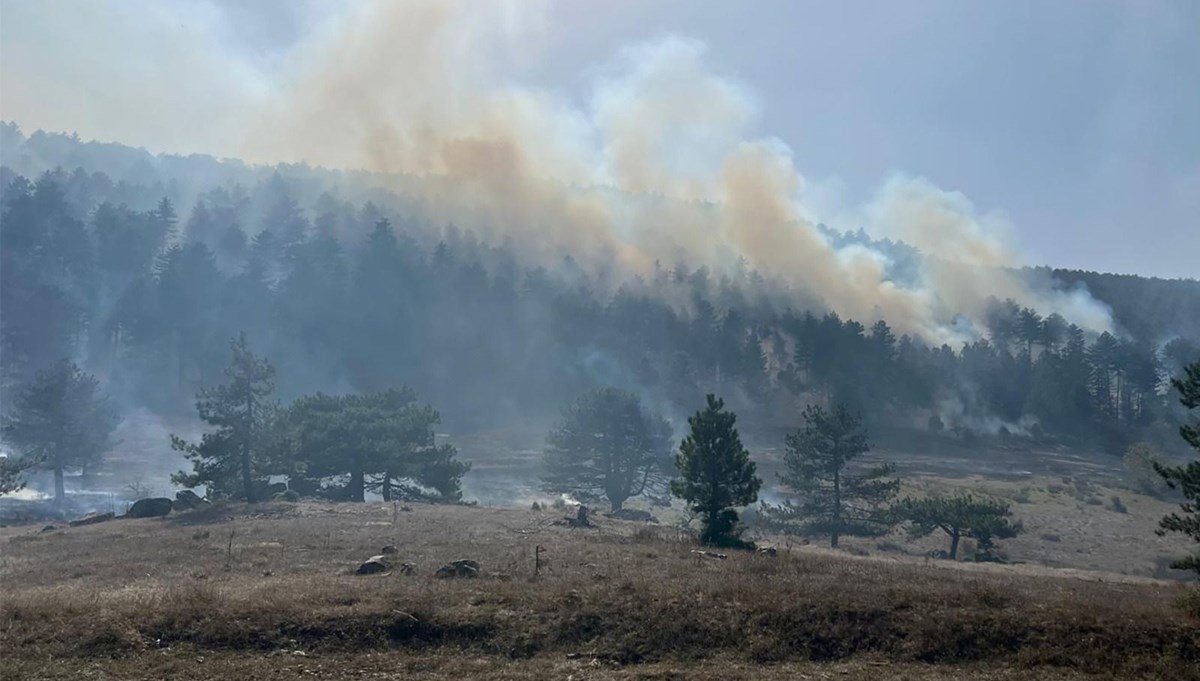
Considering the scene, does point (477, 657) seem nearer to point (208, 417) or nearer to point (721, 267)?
point (208, 417)

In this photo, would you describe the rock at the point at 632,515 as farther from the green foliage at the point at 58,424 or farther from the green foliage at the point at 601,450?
the green foliage at the point at 58,424

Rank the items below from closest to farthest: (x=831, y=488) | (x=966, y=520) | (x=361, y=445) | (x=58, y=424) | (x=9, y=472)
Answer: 1. (x=966, y=520)
2. (x=9, y=472)
3. (x=361, y=445)
4. (x=831, y=488)
5. (x=58, y=424)

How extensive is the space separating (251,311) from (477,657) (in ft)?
362

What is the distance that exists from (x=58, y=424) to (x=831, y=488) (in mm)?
52920

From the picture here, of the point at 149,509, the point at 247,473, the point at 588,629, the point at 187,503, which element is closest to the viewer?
the point at 588,629

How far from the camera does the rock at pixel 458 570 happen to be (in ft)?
65.7

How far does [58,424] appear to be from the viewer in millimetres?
55719

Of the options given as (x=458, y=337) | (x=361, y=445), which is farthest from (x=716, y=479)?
(x=458, y=337)

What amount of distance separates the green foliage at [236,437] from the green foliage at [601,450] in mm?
19664

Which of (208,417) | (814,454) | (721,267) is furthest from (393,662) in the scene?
(721,267)

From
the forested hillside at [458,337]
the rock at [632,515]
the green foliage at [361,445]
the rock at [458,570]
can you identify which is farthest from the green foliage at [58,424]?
the rock at [458,570]

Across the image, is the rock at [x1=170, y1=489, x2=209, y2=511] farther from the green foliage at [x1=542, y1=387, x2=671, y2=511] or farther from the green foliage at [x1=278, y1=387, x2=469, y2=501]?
the green foliage at [x1=542, y1=387, x2=671, y2=511]

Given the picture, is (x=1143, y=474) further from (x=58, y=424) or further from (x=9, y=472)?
(x=58, y=424)

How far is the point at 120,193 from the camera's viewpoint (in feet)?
490
